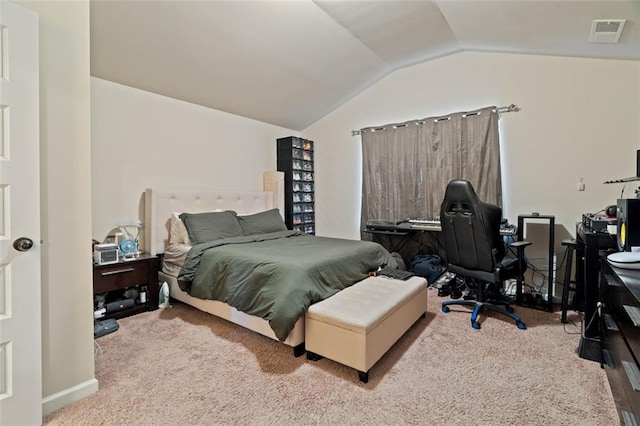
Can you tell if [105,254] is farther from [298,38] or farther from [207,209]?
[298,38]

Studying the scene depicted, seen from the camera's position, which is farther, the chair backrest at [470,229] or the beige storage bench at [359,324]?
the chair backrest at [470,229]

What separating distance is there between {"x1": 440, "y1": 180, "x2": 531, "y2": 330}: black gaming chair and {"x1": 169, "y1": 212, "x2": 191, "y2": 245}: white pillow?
2.57m

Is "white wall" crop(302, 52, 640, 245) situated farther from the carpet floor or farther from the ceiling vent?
the carpet floor

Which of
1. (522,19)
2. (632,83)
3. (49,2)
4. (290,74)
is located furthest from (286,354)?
(632,83)

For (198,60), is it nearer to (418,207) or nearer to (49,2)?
(49,2)

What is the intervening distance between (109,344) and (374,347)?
1.90 meters

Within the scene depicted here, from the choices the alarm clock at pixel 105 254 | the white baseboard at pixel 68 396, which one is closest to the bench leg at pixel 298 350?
the white baseboard at pixel 68 396

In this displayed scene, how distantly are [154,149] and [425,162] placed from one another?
10.8ft

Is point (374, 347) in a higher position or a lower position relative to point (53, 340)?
lower

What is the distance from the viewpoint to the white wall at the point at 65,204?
1482 millimetres

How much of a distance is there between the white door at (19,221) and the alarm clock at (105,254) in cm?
139

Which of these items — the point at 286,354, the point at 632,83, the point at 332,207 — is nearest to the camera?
the point at 286,354

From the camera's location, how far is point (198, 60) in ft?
9.69

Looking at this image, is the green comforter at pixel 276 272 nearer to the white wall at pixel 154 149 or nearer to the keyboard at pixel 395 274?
the keyboard at pixel 395 274
